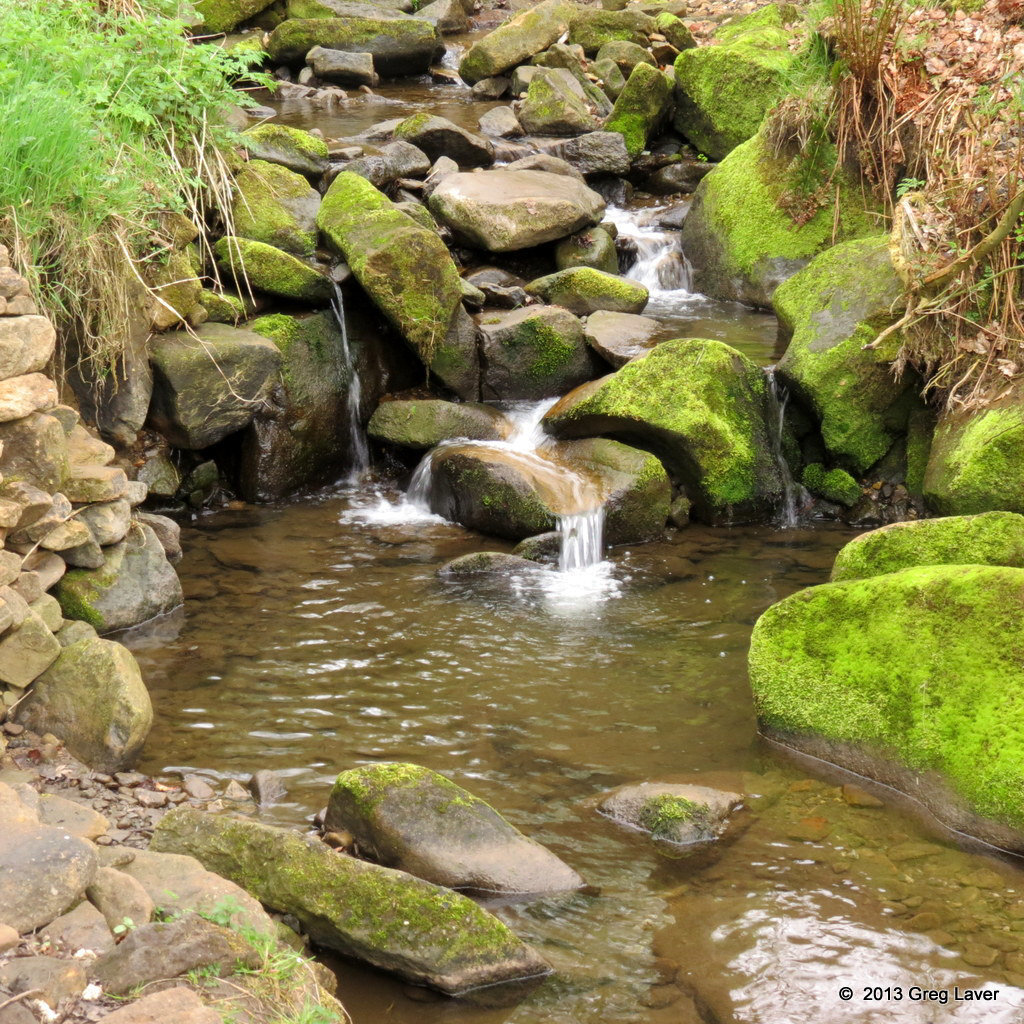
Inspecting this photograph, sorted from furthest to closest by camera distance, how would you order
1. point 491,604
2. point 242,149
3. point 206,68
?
point 242,149
point 206,68
point 491,604

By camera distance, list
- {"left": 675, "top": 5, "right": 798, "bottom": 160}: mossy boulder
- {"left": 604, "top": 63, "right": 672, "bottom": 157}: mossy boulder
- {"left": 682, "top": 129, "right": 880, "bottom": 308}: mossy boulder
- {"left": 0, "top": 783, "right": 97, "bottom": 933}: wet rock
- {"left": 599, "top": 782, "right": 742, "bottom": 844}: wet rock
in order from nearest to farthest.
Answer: {"left": 0, "top": 783, "right": 97, "bottom": 933}: wet rock
{"left": 599, "top": 782, "right": 742, "bottom": 844}: wet rock
{"left": 682, "top": 129, "right": 880, "bottom": 308}: mossy boulder
{"left": 675, "top": 5, "right": 798, "bottom": 160}: mossy boulder
{"left": 604, "top": 63, "right": 672, "bottom": 157}: mossy boulder

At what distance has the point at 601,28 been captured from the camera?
52.3 feet

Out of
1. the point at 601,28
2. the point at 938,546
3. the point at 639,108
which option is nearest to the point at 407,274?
the point at 938,546

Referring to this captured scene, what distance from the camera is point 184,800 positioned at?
4.68m

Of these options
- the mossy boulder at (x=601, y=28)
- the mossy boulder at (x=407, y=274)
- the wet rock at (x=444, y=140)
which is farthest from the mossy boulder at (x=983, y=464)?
the mossy boulder at (x=601, y=28)

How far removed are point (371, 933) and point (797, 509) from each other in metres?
5.33

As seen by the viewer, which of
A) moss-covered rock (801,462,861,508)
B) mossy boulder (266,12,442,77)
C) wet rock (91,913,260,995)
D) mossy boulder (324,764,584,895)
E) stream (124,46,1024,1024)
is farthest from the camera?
mossy boulder (266,12,442,77)

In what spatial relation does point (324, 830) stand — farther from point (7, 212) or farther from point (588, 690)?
point (7, 212)

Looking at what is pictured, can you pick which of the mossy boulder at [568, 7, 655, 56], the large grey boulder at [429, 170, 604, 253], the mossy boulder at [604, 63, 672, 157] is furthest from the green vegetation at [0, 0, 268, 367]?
the mossy boulder at [568, 7, 655, 56]

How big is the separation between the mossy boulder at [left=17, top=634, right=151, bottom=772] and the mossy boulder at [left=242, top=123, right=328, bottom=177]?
5.83 m

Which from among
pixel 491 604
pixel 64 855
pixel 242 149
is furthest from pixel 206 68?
pixel 64 855

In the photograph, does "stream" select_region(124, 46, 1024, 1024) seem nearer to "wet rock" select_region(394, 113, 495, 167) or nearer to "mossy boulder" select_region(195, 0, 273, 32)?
"wet rock" select_region(394, 113, 495, 167)

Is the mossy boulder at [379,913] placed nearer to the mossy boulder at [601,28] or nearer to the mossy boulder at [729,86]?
the mossy boulder at [729,86]

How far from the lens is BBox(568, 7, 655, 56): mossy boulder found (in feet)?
52.0
